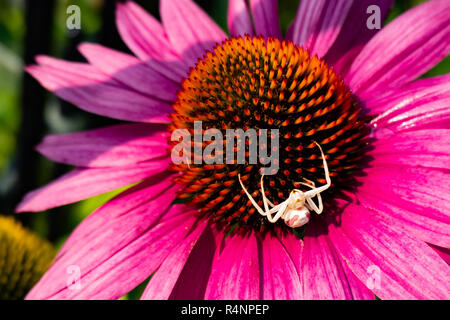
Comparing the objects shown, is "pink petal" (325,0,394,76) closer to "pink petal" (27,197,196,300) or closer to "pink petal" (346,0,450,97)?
"pink petal" (346,0,450,97)

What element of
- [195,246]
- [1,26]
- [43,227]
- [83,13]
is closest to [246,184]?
[195,246]

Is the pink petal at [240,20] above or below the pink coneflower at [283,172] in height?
above

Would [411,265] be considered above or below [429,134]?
below

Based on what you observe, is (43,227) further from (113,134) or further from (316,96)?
(316,96)

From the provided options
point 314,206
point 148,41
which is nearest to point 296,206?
point 314,206

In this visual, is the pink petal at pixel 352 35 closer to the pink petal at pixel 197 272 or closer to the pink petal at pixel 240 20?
the pink petal at pixel 240 20

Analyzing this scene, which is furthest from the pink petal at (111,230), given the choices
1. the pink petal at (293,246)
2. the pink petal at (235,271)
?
the pink petal at (293,246)
